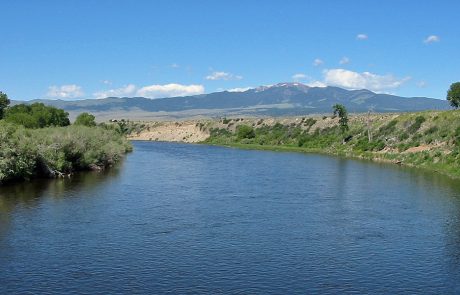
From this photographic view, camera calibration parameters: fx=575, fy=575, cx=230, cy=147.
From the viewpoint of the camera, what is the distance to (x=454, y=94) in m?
126

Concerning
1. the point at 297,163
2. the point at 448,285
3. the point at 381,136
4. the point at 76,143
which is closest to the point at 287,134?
the point at 381,136

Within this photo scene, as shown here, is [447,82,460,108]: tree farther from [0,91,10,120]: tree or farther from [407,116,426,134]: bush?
[0,91,10,120]: tree

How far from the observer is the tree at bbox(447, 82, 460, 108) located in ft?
412

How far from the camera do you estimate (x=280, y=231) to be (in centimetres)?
3903

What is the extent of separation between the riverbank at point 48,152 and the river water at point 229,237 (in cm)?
220

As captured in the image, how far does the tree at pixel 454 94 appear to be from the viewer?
125 m

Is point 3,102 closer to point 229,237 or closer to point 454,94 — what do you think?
point 229,237

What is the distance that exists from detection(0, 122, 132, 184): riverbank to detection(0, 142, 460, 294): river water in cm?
220

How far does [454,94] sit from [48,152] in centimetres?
9340

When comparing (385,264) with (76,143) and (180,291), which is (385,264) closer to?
(180,291)

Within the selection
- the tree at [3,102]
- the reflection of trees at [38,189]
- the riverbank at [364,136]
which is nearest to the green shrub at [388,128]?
the riverbank at [364,136]

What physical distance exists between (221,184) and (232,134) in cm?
10343

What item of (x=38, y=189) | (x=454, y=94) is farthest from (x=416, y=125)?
(x=38, y=189)

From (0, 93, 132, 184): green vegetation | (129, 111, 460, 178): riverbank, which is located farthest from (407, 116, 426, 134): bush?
(0, 93, 132, 184): green vegetation
